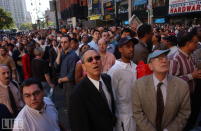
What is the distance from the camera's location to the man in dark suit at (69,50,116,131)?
2547 millimetres

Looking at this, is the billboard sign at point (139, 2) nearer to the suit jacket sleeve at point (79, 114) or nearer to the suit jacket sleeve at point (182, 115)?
the suit jacket sleeve at point (182, 115)

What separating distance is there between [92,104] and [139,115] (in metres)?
0.65

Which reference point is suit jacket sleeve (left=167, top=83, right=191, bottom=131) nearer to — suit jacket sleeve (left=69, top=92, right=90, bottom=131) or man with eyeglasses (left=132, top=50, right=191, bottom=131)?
man with eyeglasses (left=132, top=50, right=191, bottom=131)

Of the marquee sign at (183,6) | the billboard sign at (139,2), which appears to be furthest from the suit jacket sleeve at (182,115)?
the billboard sign at (139,2)

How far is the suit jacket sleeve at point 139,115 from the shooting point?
9.32ft

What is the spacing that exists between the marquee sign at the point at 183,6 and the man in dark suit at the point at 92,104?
28.3 metres

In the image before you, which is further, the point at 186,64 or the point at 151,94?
the point at 186,64

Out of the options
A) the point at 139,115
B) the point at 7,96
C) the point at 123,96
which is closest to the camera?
the point at 139,115

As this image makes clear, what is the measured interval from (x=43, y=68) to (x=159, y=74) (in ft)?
11.7

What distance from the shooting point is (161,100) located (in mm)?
2785

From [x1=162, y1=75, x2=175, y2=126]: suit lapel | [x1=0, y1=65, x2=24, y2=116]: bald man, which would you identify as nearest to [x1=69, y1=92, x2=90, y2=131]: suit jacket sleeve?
[x1=162, y1=75, x2=175, y2=126]: suit lapel

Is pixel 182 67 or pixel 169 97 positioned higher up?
pixel 182 67

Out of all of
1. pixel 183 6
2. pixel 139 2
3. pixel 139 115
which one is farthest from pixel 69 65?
pixel 139 2

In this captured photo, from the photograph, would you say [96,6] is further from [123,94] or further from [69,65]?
[123,94]
